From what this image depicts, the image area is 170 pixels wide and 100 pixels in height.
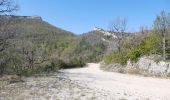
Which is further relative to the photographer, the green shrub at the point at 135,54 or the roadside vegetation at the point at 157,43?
the green shrub at the point at 135,54

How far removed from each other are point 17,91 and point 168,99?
7188mm

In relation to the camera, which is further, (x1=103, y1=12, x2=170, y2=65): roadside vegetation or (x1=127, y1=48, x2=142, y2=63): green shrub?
(x1=127, y1=48, x2=142, y2=63): green shrub

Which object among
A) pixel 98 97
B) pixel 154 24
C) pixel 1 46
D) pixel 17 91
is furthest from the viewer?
pixel 154 24

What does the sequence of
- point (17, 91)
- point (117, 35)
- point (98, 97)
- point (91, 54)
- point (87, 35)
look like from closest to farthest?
point (98, 97), point (17, 91), point (117, 35), point (91, 54), point (87, 35)

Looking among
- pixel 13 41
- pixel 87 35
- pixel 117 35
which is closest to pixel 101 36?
pixel 87 35

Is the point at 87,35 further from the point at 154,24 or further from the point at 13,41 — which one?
the point at 13,41

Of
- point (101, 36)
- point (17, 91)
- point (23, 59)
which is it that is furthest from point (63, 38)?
point (17, 91)

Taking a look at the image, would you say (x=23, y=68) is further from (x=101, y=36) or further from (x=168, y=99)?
(x=101, y=36)

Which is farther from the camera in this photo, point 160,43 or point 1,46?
point 160,43

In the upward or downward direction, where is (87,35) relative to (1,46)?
upward

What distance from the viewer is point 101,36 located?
301ft

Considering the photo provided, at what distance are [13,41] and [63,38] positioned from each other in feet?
216

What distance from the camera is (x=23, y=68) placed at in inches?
1160

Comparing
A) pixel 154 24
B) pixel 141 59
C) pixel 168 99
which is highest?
pixel 154 24
